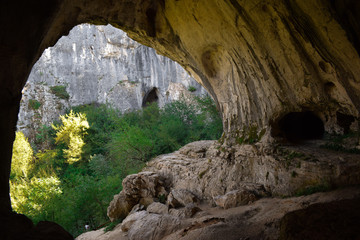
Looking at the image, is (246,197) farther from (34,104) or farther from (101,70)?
(101,70)

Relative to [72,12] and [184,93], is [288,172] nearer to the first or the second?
[72,12]

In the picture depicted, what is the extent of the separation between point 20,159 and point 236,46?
2210 cm

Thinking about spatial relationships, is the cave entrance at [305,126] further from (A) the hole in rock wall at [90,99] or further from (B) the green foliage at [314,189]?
(A) the hole in rock wall at [90,99]

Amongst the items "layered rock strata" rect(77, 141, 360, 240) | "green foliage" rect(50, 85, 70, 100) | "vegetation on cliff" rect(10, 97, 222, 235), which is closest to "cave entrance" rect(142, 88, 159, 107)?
"vegetation on cliff" rect(10, 97, 222, 235)

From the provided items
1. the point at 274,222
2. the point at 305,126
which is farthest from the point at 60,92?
the point at 274,222

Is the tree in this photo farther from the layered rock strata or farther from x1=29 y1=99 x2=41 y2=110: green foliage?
the layered rock strata

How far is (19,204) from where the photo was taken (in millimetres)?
14086

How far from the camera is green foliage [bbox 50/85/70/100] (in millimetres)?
32719

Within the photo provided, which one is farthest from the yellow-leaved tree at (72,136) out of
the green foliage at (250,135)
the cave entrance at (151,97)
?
the green foliage at (250,135)

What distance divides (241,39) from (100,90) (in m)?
30.4

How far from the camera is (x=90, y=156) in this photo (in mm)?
23844

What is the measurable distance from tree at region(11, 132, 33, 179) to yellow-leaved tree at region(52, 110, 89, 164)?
11.3 ft

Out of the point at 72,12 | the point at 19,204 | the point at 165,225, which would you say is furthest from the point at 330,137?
the point at 19,204

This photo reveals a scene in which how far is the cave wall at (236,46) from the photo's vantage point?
3531mm
